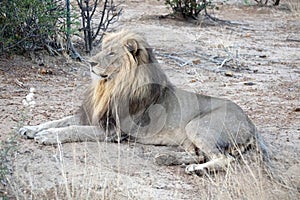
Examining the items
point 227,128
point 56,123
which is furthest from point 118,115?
point 227,128

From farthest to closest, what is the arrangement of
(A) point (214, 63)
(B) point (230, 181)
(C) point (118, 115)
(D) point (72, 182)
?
(A) point (214, 63)
(C) point (118, 115)
(B) point (230, 181)
(D) point (72, 182)

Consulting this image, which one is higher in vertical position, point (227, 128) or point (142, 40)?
point (142, 40)

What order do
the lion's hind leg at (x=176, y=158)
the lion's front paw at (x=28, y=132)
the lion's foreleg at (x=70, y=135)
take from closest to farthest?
the lion's hind leg at (x=176, y=158), the lion's foreleg at (x=70, y=135), the lion's front paw at (x=28, y=132)

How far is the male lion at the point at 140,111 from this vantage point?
4.65 m

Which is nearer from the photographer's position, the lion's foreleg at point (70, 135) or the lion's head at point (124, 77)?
the lion's foreleg at point (70, 135)

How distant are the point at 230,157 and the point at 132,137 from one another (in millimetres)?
850

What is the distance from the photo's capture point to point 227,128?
4594 millimetres

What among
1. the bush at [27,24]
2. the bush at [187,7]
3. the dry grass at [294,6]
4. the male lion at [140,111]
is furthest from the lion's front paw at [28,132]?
the dry grass at [294,6]

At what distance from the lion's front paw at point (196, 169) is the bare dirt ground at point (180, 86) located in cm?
6

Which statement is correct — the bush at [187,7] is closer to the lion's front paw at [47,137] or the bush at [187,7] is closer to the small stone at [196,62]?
the small stone at [196,62]

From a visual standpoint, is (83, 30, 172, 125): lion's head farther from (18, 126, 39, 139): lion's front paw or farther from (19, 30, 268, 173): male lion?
(18, 126, 39, 139): lion's front paw

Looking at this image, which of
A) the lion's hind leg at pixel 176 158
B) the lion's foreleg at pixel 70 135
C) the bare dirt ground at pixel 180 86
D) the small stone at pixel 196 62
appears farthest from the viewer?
the small stone at pixel 196 62

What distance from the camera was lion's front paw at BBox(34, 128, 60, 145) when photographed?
4535 millimetres

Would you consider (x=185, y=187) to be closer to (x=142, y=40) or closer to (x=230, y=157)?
(x=230, y=157)
